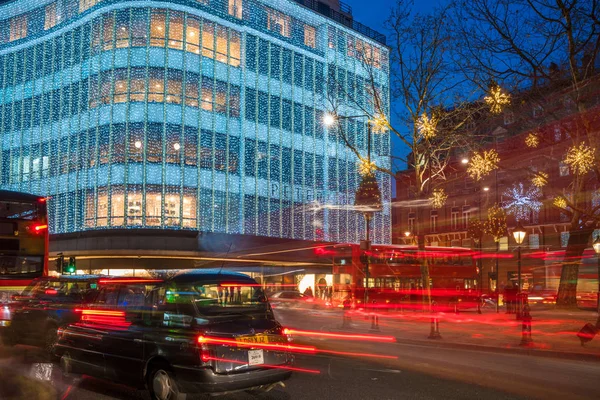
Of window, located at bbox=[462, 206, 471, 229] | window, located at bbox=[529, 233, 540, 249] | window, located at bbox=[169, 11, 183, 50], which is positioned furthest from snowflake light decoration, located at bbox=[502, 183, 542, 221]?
window, located at bbox=[169, 11, 183, 50]

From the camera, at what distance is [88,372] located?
8.74 metres

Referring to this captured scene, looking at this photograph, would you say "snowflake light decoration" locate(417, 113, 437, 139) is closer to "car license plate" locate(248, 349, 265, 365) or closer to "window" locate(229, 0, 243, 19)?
"car license plate" locate(248, 349, 265, 365)

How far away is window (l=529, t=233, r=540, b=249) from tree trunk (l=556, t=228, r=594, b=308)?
21.6m

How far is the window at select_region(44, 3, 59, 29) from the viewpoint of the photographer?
3881cm

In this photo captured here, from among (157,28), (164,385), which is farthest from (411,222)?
(164,385)

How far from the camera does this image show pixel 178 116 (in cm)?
3584

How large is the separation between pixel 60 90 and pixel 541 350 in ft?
113

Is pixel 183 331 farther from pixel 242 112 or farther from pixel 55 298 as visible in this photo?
pixel 242 112

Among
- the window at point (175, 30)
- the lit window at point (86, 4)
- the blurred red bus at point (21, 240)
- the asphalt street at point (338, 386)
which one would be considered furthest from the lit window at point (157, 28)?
the asphalt street at point (338, 386)

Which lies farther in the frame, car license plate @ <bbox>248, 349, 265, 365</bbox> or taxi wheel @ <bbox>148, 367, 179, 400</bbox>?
car license plate @ <bbox>248, 349, 265, 365</bbox>

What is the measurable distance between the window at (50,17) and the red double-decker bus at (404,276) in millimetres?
25068

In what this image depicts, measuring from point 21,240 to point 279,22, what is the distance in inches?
1123

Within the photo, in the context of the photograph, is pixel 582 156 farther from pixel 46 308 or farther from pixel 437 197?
pixel 46 308

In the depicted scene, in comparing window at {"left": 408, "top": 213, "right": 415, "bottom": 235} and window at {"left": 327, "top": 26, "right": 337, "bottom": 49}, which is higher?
window at {"left": 327, "top": 26, "right": 337, "bottom": 49}
